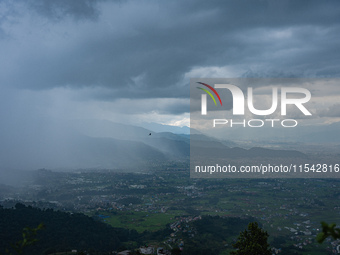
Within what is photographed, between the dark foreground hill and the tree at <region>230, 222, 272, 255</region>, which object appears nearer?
the tree at <region>230, 222, 272, 255</region>

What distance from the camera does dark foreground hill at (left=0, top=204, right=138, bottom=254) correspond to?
3233 cm

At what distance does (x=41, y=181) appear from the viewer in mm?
96875

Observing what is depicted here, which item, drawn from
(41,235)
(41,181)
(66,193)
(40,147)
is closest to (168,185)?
(66,193)

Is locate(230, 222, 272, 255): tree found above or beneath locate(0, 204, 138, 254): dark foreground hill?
above

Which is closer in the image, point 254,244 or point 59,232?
point 254,244

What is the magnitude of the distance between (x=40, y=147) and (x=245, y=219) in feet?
509

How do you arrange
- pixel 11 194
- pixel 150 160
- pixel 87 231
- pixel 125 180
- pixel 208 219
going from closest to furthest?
pixel 87 231, pixel 208 219, pixel 11 194, pixel 125 180, pixel 150 160

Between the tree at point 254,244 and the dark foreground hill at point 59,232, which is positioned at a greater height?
the tree at point 254,244

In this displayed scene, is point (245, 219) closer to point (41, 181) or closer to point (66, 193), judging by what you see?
point (66, 193)

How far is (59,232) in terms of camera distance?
122ft

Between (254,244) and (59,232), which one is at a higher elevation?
(254,244)

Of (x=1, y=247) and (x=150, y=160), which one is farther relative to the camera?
(x=150, y=160)

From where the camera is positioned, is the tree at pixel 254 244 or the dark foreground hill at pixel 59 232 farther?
the dark foreground hill at pixel 59 232

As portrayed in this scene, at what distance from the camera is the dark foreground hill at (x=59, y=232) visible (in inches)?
1273
